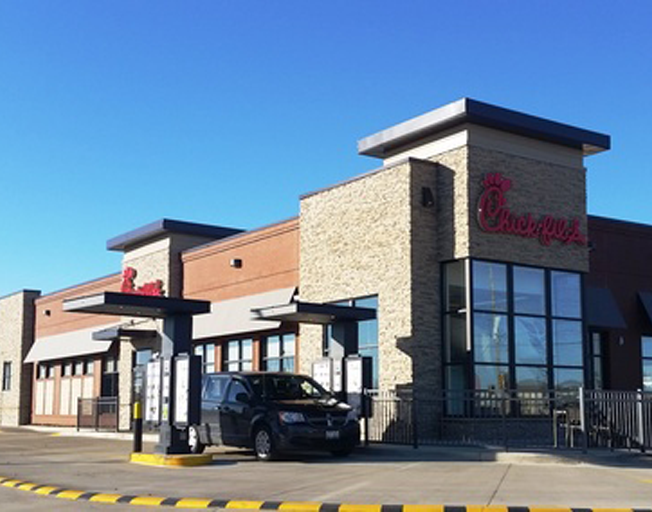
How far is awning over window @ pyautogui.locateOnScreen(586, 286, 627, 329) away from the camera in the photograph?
89.1 ft

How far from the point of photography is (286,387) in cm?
1952

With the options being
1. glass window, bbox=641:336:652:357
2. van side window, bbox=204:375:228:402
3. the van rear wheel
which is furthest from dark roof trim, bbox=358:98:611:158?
the van rear wheel

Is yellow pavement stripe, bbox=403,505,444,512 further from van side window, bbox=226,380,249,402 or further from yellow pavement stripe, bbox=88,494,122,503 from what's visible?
van side window, bbox=226,380,249,402

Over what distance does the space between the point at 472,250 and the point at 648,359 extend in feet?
31.2

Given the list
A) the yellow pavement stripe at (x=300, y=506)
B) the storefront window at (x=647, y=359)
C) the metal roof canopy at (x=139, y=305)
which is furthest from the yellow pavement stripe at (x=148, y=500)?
the storefront window at (x=647, y=359)

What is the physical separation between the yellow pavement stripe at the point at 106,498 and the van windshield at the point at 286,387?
5838mm

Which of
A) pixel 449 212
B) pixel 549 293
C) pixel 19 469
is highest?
pixel 449 212

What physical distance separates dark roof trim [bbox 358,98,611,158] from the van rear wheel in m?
9.43

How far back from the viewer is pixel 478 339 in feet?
76.0

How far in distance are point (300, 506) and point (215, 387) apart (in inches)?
334

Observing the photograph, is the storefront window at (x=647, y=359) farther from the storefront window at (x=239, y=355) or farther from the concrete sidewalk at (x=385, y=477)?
the storefront window at (x=239, y=355)

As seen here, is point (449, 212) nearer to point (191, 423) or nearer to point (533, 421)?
point (533, 421)

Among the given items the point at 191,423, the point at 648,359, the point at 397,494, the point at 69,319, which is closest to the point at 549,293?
the point at 648,359

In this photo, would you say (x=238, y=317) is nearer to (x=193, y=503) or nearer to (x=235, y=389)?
(x=235, y=389)
